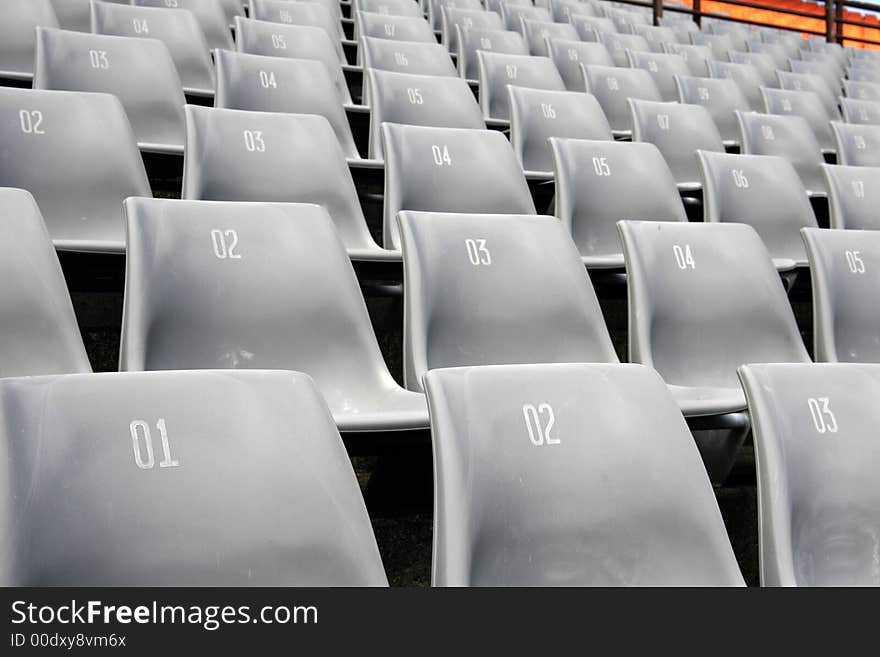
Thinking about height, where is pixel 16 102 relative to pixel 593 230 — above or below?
above

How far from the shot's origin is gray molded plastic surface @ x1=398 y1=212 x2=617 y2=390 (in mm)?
551

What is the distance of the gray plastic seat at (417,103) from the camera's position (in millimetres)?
946

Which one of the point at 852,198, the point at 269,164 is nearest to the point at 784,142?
the point at 852,198

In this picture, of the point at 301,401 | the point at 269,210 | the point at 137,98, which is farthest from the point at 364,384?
the point at 137,98

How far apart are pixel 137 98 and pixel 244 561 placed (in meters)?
0.69

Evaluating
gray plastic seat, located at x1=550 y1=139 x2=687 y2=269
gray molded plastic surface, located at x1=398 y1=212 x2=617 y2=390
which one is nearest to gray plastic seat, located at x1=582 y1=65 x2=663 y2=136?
gray plastic seat, located at x1=550 y1=139 x2=687 y2=269

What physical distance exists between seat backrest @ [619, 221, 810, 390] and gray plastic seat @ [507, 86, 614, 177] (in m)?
0.35

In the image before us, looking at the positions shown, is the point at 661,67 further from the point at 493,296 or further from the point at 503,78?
the point at 493,296

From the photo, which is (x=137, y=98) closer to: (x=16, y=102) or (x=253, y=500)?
(x=16, y=102)

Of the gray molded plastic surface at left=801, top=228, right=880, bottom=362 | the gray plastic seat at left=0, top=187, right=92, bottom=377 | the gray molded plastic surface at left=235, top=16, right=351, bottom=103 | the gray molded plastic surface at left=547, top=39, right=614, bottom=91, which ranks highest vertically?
the gray molded plastic surface at left=235, top=16, right=351, bottom=103

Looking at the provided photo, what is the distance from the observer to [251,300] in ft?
1.73

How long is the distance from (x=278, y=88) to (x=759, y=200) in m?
0.48

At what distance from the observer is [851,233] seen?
664 millimetres

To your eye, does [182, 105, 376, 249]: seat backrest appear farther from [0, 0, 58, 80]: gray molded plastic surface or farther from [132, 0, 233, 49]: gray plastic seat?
[132, 0, 233, 49]: gray plastic seat
